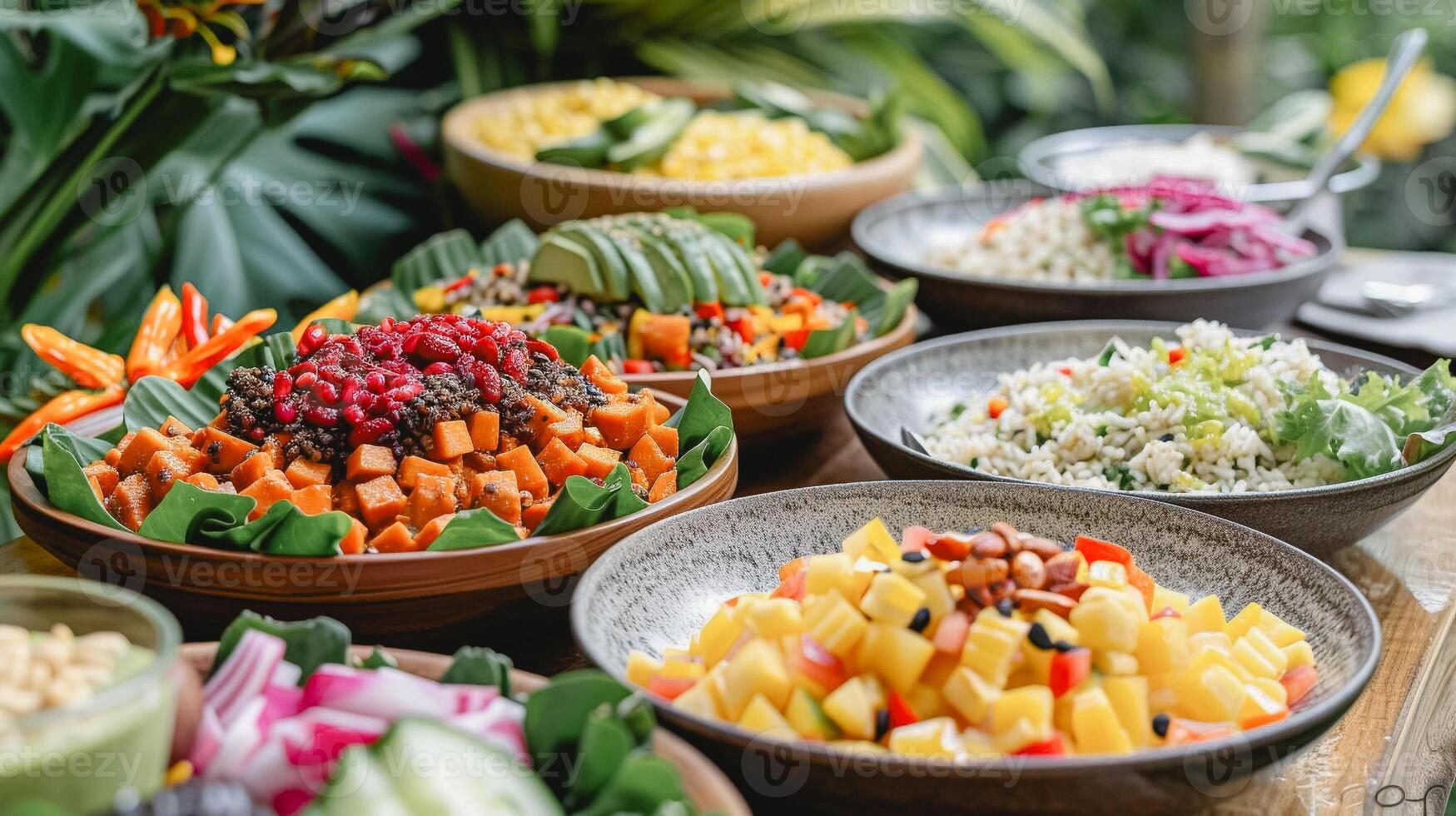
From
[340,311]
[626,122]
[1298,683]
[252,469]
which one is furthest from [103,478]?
[626,122]

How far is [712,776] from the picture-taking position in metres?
0.93

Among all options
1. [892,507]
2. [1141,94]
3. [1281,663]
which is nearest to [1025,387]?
[892,507]

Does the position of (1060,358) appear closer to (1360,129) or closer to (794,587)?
(794,587)

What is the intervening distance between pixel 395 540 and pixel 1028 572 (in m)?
0.63

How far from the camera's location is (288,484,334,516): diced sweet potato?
1344 millimetres

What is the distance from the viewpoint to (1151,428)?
65.3 inches

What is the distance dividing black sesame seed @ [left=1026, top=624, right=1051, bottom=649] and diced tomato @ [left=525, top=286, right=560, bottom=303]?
114 cm

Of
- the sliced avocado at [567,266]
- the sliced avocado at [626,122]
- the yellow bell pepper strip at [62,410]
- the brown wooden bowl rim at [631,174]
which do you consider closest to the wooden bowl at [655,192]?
the brown wooden bowl rim at [631,174]

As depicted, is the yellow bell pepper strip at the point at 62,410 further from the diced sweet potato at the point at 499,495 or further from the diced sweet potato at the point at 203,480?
the diced sweet potato at the point at 499,495

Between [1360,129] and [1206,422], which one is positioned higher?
[1360,129]

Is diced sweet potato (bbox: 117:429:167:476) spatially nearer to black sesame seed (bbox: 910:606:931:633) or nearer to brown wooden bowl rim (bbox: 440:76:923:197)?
black sesame seed (bbox: 910:606:931:633)

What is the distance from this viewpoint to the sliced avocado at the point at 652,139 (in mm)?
2740

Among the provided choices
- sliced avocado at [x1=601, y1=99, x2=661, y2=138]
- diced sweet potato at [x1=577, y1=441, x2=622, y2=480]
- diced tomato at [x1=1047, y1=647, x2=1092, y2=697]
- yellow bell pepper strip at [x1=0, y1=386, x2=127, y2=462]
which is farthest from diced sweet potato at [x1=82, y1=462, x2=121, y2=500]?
sliced avocado at [x1=601, y1=99, x2=661, y2=138]

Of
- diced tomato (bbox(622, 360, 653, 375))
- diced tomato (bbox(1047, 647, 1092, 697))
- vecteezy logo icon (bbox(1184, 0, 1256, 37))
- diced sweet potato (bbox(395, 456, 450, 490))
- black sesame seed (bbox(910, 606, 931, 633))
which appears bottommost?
diced tomato (bbox(622, 360, 653, 375))
